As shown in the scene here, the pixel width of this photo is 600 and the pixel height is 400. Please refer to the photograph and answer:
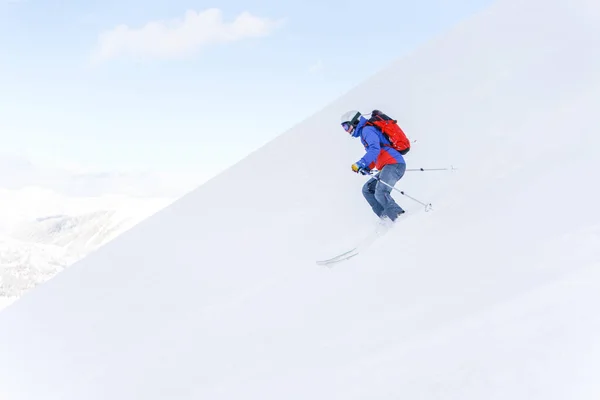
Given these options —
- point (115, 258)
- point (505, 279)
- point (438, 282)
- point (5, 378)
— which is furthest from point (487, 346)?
point (115, 258)

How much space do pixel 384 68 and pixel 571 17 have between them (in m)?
6.19

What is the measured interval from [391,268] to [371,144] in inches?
84.9

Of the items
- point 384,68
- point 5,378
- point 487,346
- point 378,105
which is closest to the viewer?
point 487,346

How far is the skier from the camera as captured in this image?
7.68 meters

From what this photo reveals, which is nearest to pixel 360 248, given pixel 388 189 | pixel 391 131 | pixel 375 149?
pixel 388 189

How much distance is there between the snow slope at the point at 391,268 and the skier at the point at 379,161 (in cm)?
40

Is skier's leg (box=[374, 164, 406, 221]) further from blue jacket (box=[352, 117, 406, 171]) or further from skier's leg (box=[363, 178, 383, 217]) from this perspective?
skier's leg (box=[363, 178, 383, 217])

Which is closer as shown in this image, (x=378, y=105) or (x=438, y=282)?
(x=438, y=282)

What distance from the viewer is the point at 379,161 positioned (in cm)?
788

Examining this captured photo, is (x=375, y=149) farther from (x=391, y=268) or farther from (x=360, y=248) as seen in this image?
(x=391, y=268)

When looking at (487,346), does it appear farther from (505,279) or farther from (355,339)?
(355,339)

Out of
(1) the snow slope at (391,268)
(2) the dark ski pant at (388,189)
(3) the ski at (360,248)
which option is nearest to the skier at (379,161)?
(2) the dark ski pant at (388,189)

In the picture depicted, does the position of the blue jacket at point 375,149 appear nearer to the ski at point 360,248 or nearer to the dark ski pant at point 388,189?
the dark ski pant at point 388,189

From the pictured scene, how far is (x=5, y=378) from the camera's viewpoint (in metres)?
10.7
